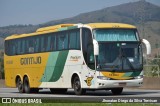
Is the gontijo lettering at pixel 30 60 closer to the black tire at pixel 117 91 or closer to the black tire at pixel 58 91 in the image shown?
the black tire at pixel 58 91

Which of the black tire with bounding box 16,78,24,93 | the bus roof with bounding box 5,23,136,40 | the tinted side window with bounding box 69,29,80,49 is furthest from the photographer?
the black tire with bounding box 16,78,24,93

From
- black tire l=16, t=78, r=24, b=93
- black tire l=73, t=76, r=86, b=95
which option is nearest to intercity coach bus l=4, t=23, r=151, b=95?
black tire l=73, t=76, r=86, b=95

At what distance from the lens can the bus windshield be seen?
1105 inches

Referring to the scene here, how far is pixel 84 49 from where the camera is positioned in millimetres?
28797

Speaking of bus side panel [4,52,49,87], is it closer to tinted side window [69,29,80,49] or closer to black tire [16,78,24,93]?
black tire [16,78,24,93]

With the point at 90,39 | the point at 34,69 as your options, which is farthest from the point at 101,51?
the point at 34,69

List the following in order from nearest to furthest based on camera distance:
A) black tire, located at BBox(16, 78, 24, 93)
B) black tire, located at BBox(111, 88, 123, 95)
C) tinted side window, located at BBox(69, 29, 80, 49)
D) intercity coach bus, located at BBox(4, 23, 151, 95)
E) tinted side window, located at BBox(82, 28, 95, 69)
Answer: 1. intercity coach bus, located at BBox(4, 23, 151, 95)
2. tinted side window, located at BBox(82, 28, 95, 69)
3. tinted side window, located at BBox(69, 29, 80, 49)
4. black tire, located at BBox(111, 88, 123, 95)
5. black tire, located at BBox(16, 78, 24, 93)

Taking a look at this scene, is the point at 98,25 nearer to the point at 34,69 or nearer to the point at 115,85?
the point at 115,85

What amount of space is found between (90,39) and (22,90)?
8638 mm

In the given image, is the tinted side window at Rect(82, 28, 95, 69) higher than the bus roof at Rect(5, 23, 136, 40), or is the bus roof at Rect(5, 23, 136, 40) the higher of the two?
the bus roof at Rect(5, 23, 136, 40)

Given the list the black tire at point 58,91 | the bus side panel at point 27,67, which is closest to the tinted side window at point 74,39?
the bus side panel at point 27,67

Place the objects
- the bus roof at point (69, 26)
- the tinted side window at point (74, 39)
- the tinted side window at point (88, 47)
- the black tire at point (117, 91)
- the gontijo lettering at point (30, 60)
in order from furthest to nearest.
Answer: the gontijo lettering at point (30, 60), the black tire at point (117, 91), the tinted side window at point (74, 39), the bus roof at point (69, 26), the tinted side window at point (88, 47)

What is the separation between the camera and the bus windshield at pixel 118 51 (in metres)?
28.1

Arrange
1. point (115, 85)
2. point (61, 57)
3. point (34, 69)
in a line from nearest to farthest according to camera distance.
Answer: point (115, 85), point (61, 57), point (34, 69)
